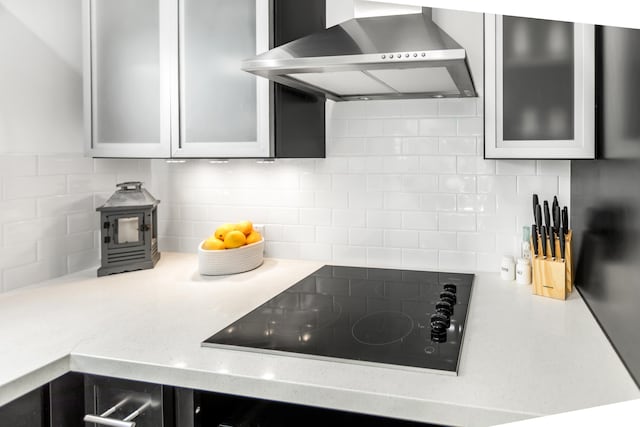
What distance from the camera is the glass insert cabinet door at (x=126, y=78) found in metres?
A: 1.91

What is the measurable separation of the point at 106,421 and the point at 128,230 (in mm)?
972

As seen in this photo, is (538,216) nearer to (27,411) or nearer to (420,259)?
(420,259)

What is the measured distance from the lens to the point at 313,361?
45.5 inches

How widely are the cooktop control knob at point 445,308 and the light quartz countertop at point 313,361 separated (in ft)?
0.22

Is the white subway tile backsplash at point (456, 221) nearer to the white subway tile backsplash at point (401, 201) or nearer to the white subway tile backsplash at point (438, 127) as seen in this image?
the white subway tile backsplash at point (401, 201)

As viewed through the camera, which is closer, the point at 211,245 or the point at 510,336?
the point at 510,336

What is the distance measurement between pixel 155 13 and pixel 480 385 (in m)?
1.74

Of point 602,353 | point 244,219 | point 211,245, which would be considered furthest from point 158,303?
point 602,353

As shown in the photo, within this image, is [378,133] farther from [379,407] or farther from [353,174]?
[379,407]

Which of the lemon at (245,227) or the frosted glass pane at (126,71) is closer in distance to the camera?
the frosted glass pane at (126,71)

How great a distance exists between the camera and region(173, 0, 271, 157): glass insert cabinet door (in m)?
1.79

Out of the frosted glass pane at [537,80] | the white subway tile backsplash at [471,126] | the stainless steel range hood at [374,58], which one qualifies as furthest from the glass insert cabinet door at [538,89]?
the white subway tile backsplash at [471,126]

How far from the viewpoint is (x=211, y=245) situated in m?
1.97

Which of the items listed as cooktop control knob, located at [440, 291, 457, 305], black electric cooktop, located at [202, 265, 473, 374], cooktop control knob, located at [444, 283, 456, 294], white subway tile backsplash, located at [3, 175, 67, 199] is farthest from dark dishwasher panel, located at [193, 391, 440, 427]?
white subway tile backsplash, located at [3, 175, 67, 199]
